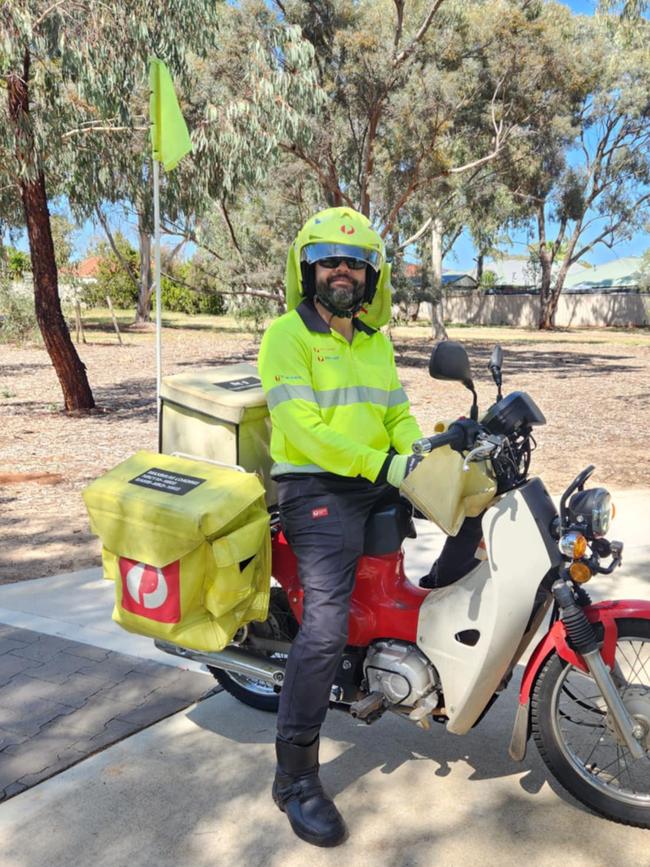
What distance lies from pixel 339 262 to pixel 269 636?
55.7 inches

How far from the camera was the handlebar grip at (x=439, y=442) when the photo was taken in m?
2.49

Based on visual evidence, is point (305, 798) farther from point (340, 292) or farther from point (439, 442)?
point (340, 292)

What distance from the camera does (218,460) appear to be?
3.27 meters

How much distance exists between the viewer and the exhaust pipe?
10.2 feet

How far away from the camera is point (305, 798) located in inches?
111

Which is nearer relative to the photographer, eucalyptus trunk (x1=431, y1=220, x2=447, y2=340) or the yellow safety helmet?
the yellow safety helmet

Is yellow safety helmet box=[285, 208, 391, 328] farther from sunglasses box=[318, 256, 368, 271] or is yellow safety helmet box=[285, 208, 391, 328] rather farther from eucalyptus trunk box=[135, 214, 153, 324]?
eucalyptus trunk box=[135, 214, 153, 324]

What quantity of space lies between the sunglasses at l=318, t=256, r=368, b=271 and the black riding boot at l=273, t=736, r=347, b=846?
5.20 feet

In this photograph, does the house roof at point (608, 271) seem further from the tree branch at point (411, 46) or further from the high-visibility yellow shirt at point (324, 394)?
the high-visibility yellow shirt at point (324, 394)

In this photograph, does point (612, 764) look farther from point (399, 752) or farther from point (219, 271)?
point (219, 271)

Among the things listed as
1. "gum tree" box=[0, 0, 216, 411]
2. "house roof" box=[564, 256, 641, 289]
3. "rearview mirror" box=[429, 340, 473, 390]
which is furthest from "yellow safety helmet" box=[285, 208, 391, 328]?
"house roof" box=[564, 256, 641, 289]

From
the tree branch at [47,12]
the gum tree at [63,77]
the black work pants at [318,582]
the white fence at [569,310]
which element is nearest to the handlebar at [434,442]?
the black work pants at [318,582]

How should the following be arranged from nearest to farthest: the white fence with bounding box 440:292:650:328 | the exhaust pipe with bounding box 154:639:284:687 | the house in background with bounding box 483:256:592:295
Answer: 1. the exhaust pipe with bounding box 154:639:284:687
2. the white fence with bounding box 440:292:650:328
3. the house in background with bounding box 483:256:592:295

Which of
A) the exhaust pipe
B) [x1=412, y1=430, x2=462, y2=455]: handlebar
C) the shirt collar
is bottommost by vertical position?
the exhaust pipe
